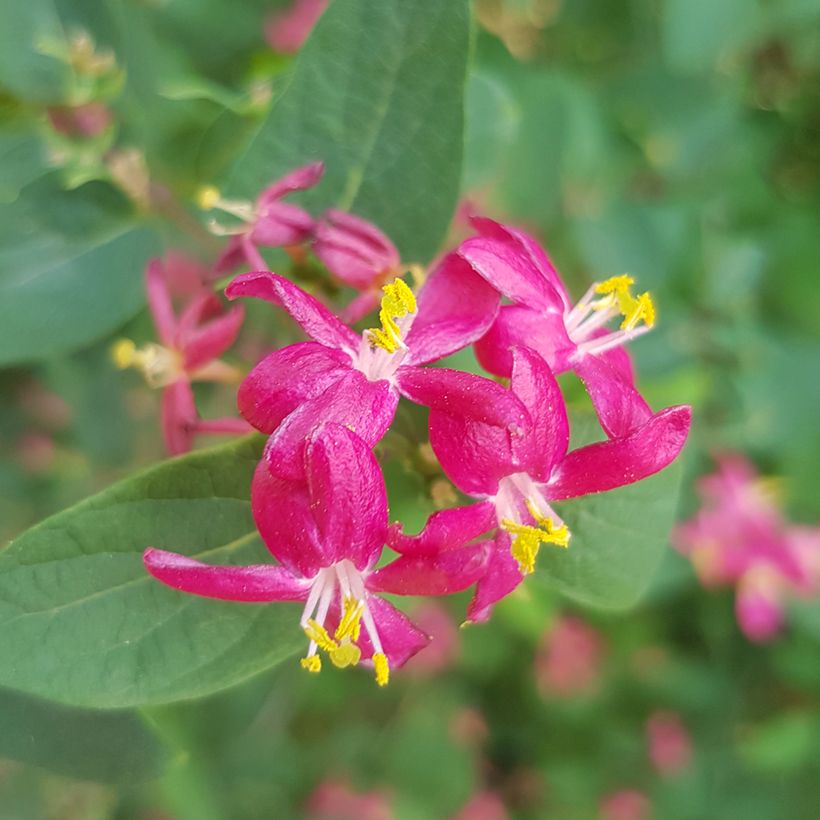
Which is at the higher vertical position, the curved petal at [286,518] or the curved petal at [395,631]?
the curved petal at [286,518]

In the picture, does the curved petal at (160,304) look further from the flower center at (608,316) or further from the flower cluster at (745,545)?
the flower cluster at (745,545)

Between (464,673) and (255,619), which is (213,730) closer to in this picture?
(464,673)

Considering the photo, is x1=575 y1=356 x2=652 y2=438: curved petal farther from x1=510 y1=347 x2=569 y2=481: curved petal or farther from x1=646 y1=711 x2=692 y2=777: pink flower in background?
x1=646 y1=711 x2=692 y2=777: pink flower in background

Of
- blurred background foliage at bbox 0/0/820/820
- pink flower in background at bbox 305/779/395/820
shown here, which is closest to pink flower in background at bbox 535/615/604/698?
blurred background foliage at bbox 0/0/820/820

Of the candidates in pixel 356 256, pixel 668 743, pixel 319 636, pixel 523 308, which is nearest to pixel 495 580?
pixel 319 636

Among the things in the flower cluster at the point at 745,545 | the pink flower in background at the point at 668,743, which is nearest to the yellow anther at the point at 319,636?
the flower cluster at the point at 745,545

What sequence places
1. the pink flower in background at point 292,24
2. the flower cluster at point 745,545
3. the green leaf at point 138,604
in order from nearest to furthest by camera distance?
the green leaf at point 138,604
the pink flower in background at point 292,24
the flower cluster at point 745,545

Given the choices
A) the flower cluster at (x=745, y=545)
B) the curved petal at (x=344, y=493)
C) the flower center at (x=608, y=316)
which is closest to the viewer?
the curved petal at (x=344, y=493)

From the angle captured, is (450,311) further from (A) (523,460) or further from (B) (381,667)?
(B) (381,667)
